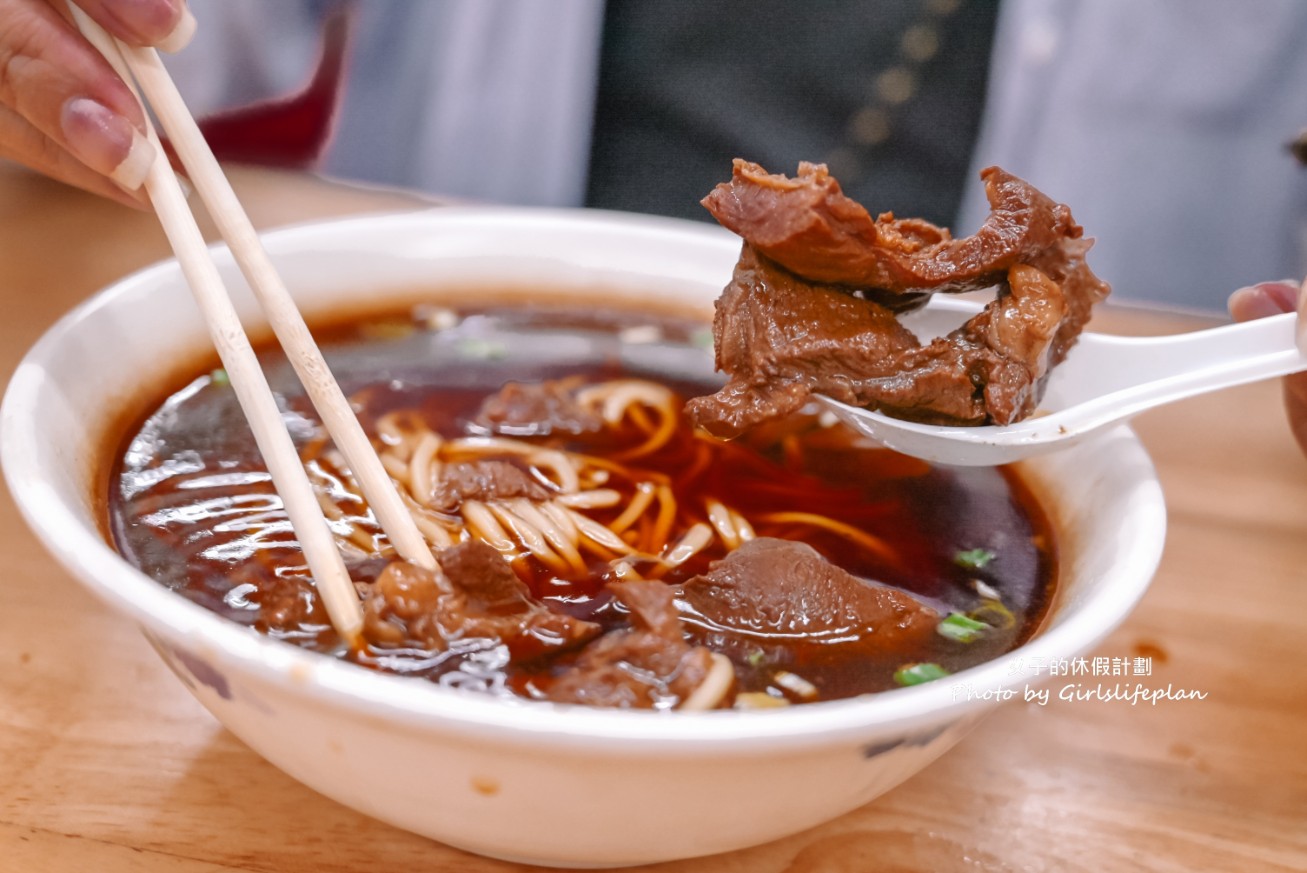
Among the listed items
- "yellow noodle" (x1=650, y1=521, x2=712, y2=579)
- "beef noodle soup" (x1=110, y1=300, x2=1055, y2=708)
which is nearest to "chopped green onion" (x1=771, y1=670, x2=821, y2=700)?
"beef noodle soup" (x1=110, y1=300, x2=1055, y2=708)

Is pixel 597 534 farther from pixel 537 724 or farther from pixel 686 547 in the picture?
pixel 537 724

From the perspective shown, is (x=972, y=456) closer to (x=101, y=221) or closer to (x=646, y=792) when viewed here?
(x=646, y=792)

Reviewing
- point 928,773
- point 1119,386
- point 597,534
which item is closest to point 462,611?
point 597,534

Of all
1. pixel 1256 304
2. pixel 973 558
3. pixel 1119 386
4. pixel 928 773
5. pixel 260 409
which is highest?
pixel 1256 304

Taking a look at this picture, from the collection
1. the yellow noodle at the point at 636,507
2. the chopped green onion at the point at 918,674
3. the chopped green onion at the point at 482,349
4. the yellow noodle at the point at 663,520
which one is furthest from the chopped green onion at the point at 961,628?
the chopped green onion at the point at 482,349

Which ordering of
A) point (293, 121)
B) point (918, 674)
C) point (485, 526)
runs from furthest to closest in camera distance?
1. point (293, 121)
2. point (485, 526)
3. point (918, 674)

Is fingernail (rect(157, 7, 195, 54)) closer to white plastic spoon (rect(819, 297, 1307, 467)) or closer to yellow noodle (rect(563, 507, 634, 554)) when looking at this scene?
yellow noodle (rect(563, 507, 634, 554))

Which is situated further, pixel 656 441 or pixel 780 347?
pixel 656 441
